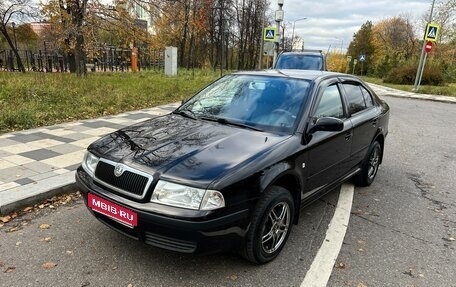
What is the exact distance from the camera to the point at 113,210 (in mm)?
2818

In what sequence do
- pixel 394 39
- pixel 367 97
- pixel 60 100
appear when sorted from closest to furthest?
pixel 367 97, pixel 60 100, pixel 394 39

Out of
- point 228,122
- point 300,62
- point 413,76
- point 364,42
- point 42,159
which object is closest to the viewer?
point 228,122

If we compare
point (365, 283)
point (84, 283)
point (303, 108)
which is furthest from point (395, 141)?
point (84, 283)

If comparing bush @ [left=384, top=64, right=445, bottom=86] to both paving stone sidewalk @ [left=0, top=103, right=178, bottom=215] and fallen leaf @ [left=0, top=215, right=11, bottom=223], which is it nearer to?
paving stone sidewalk @ [left=0, top=103, right=178, bottom=215]

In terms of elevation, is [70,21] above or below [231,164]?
above

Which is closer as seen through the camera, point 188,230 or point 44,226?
point 188,230

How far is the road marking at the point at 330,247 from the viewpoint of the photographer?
115 inches

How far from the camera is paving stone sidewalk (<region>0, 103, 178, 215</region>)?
13.7 ft

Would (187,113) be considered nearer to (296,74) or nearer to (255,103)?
(255,103)

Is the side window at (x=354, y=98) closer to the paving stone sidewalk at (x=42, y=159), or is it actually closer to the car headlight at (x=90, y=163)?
the car headlight at (x=90, y=163)

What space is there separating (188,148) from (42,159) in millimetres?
3372

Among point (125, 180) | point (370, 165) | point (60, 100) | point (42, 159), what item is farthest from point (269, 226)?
point (60, 100)

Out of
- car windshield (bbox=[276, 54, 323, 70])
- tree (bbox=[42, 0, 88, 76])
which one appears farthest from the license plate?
tree (bbox=[42, 0, 88, 76])

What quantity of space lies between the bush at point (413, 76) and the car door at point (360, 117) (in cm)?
2640
